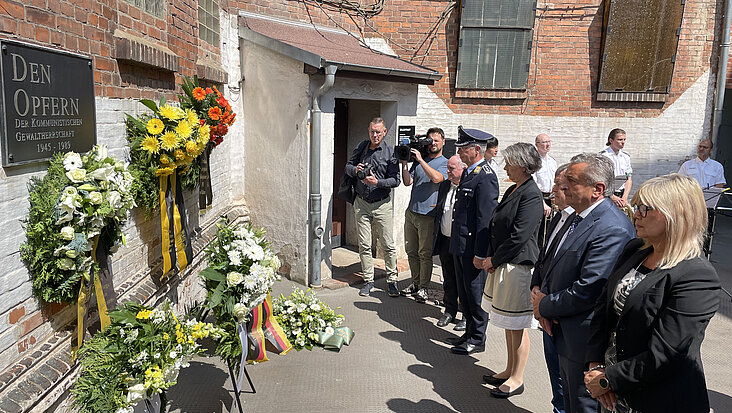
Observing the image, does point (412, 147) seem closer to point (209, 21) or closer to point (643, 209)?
point (209, 21)

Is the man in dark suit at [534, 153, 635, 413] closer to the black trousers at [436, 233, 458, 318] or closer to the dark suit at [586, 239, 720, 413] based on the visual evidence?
the dark suit at [586, 239, 720, 413]

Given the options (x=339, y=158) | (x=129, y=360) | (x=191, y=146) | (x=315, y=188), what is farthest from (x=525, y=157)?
(x=339, y=158)

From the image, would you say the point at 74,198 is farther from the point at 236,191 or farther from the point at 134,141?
the point at 236,191

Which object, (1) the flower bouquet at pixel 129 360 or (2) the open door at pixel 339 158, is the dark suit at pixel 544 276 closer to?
(1) the flower bouquet at pixel 129 360

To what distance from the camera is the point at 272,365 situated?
15.1 feet

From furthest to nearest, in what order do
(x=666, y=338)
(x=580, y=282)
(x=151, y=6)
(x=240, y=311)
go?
(x=151, y=6), (x=240, y=311), (x=580, y=282), (x=666, y=338)

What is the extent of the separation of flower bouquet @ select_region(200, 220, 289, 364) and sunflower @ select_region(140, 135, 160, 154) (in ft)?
2.48

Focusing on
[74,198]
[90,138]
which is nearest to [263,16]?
[90,138]

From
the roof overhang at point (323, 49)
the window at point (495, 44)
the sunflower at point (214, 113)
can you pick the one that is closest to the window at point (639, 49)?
the window at point (495, 44)

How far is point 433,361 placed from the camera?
4.78 m

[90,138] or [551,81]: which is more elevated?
[551,81]

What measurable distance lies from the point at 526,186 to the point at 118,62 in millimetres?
2980

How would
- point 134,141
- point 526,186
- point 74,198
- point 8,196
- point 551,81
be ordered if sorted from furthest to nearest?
point 551,81 < point 526,186 < point 134,141 < point 74,198 < point 8,196

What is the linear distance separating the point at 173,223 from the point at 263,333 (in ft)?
4.07
